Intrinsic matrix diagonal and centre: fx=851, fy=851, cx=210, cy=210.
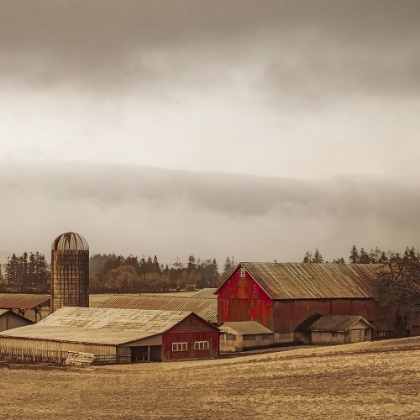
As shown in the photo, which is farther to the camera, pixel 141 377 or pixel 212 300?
pixel 212 300

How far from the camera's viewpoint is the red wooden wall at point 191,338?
193ft

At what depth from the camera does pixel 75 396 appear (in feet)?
132

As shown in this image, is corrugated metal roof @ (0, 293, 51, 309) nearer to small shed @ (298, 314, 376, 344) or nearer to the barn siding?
the barn siding

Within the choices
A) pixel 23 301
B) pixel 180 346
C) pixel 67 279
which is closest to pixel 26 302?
pixel 23 301

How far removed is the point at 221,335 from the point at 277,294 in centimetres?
591

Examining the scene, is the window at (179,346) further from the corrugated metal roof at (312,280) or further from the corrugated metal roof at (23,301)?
the corrugated metal roof at (23,301)

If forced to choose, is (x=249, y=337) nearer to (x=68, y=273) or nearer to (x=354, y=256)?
(x=68, y=273)

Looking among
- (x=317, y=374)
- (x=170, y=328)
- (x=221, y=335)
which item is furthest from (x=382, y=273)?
(x=317, y=374)

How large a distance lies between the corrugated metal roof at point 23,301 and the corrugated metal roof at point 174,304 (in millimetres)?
6093

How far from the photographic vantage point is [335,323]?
224 feet

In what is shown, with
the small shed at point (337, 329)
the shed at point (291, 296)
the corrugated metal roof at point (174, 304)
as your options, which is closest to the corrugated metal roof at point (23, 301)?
the corrugated metal roof at point (174, 304)

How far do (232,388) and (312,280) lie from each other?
33450 mm

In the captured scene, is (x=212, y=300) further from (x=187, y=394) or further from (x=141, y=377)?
(x=187, y=394)

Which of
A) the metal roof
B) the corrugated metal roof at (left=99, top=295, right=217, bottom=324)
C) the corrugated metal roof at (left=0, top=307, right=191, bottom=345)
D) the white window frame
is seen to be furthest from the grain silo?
the metal roof
